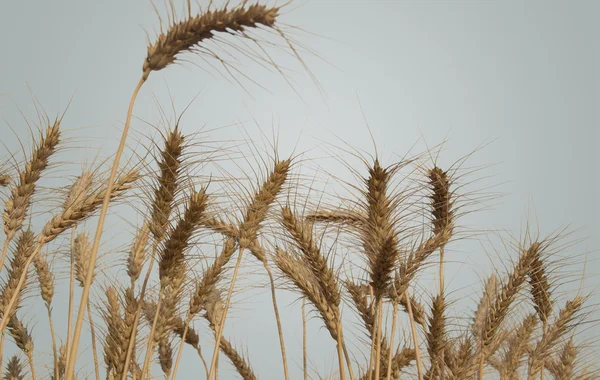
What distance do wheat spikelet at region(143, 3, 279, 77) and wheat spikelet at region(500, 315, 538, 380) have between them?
9.58 feet

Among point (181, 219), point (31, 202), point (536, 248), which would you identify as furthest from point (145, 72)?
point (536, 248)

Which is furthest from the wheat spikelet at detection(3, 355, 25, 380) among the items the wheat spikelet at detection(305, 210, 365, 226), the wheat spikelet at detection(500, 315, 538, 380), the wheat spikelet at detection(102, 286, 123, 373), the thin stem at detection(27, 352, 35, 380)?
the wheat spikelet at detection(500, 315, 538, 380)

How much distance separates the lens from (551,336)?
366cm

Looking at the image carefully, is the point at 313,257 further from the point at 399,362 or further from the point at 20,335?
the point at 20,335

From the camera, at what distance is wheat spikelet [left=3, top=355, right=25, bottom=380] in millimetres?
3605

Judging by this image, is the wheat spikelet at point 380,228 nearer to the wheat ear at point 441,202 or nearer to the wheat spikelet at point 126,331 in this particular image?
the wheat ear at point 441,202

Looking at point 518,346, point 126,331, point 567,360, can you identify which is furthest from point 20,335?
point 567,360

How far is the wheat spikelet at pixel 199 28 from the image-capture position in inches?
77.2

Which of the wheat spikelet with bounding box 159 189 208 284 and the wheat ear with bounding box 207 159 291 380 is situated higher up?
the wheat ear with bounding box 207 159 291 380

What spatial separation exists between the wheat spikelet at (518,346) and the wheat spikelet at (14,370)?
3.14 metres

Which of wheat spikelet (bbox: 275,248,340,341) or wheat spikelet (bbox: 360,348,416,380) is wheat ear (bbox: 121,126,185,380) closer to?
wheat spikelet (bbox: 275,248,340,341)

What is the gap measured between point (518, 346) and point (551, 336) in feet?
0.82

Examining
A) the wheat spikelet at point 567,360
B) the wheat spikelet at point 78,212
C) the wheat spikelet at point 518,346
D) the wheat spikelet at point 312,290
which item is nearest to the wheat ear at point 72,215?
the wheat spikelet at point 78,212

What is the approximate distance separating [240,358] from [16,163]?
2095mm
